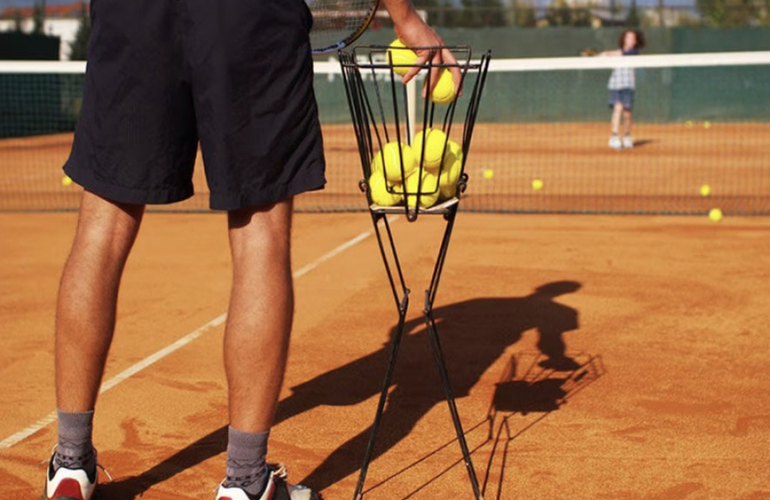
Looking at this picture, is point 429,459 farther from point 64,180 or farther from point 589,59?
point 64,180

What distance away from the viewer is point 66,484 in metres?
2.98

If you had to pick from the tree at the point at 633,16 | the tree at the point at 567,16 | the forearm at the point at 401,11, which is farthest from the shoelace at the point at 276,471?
the tree at the point at 633,16

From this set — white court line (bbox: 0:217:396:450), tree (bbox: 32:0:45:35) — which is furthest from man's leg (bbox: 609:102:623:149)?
tree (bbox: 32:0:45:35)

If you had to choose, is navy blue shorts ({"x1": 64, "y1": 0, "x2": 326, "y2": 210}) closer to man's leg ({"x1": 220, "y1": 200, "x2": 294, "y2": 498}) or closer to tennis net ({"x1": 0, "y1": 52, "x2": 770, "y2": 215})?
man's leg ({"x1": 220, "y1": 200, "x2": 294, "y2": 498})

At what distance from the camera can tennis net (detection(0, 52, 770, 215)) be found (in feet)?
34.3

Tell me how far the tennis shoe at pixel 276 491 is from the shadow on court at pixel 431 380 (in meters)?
0.20

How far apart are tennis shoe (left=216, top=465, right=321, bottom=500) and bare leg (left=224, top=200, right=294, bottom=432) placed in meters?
0.15

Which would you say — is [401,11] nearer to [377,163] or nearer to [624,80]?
[377,163]

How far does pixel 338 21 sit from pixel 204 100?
0.92 m

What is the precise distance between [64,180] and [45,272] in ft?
23.0

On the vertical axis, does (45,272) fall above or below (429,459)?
below

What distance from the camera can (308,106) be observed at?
2.89 meters

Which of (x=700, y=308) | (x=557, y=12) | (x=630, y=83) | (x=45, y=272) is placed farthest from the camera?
(x=557, y=12)

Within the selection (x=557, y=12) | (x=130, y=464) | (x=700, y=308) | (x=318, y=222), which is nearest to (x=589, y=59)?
(x=318, y=222)
